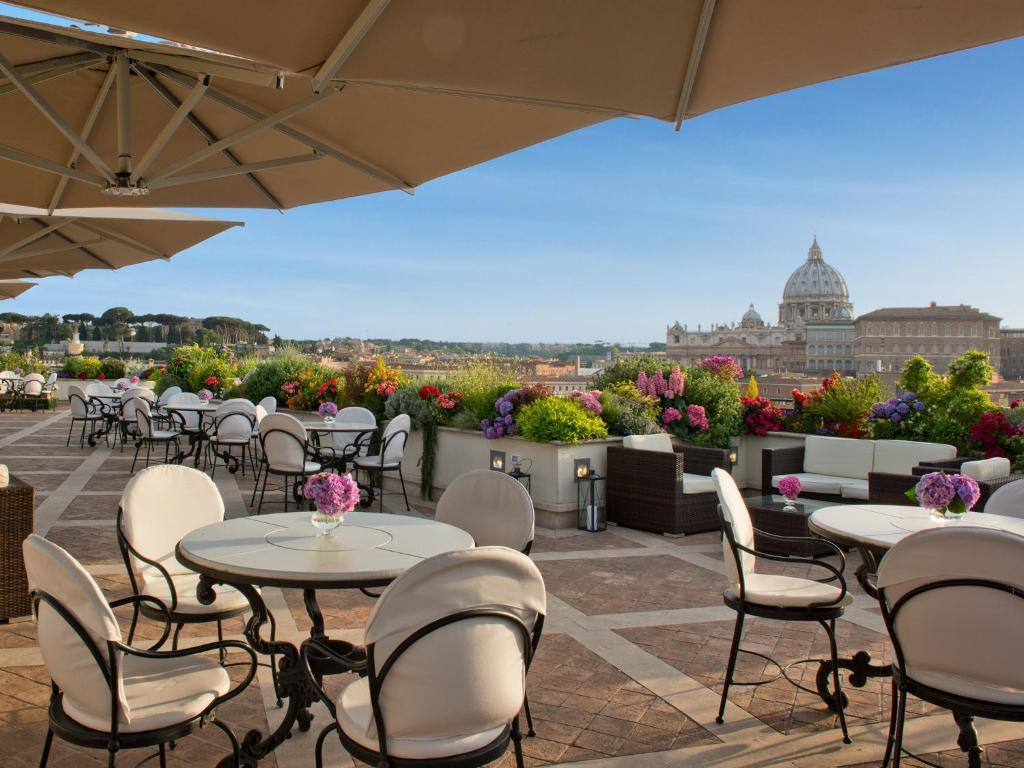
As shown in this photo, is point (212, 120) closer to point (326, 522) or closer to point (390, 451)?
point (326, 522)

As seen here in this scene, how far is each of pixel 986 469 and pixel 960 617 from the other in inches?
145

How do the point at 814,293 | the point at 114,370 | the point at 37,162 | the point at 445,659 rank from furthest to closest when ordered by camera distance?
the point at 814,293 < the point at 114,370 < the point at 37,162 < the point at 445,659

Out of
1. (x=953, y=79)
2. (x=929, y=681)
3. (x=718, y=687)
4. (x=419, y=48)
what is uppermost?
(x=953, y=79)

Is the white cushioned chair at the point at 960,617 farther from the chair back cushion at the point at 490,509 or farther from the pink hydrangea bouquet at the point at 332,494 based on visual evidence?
the pink hydrangea bouquet at the point at 332,494

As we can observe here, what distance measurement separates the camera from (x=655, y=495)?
661 cm

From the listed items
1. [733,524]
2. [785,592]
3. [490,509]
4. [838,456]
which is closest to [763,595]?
[785,592]

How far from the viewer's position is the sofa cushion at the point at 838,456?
23.5 feet

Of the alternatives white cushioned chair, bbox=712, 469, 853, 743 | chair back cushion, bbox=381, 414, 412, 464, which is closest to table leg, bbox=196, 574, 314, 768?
white cushioned chair, bbox=712, 469, 853, 743

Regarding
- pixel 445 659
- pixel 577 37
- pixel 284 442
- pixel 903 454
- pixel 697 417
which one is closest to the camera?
pixel 445 659

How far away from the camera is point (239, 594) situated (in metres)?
3.19

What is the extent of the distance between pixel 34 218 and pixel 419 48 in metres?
4.67

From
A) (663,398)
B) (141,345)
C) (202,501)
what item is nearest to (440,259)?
(141,345)

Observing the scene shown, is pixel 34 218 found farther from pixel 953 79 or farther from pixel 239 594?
pixel 953 79

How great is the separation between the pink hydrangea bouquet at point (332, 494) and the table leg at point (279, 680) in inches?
14.6
